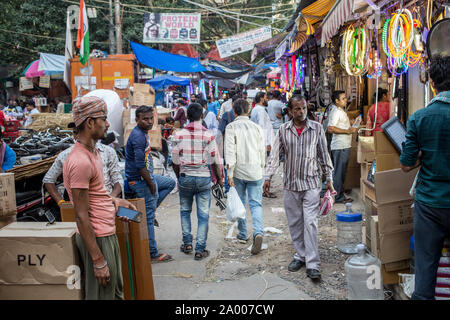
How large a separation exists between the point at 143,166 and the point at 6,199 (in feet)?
6.55

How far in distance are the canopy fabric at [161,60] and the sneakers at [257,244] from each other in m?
10.9

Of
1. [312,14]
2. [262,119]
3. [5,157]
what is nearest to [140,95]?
[262,119]

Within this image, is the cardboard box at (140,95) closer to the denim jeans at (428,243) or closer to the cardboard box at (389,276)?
the cardboard box at (389,276)

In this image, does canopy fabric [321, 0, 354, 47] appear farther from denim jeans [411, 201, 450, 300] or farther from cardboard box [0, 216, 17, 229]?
cardboard box [0, 216, 17, 229]

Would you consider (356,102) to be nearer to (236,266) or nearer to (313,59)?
(313,59)

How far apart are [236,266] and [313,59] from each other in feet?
26.9

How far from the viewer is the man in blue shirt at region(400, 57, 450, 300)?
3016mm

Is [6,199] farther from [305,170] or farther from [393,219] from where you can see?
[393,219]

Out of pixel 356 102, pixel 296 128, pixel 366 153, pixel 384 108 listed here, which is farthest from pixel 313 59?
pixel 296 128

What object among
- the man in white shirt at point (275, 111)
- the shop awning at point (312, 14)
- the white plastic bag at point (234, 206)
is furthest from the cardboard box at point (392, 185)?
the man in white shirt at point (275, 111)

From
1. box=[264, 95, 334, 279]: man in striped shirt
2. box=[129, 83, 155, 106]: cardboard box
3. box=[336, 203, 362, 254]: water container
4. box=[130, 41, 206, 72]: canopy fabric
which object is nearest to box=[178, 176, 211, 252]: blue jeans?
box=[264, 95, 334, 279]: man in striped shirt

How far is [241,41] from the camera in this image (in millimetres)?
19734

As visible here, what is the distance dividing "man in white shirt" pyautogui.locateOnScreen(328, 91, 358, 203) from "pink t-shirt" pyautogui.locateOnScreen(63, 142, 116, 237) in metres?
5.40

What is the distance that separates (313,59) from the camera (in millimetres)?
12086
